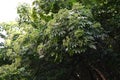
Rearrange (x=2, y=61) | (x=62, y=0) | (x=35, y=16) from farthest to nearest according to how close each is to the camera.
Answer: (x=2, y=61) → (x=35, y=16) → (x=62, y=0)

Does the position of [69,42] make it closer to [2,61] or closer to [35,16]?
[35,16]

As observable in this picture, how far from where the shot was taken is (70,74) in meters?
8.01

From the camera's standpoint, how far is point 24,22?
29.7ft

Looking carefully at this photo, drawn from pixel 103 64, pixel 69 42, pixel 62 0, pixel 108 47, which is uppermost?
pixel 62 0

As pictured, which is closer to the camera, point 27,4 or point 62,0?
point 62,0

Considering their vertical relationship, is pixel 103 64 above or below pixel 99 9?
below

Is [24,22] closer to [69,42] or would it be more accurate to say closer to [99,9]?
[99,9]

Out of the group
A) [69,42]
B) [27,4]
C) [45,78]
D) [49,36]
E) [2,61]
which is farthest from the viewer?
[2,61]

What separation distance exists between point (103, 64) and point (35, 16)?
2093mm

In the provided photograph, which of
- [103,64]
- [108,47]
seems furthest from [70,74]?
[108,47]

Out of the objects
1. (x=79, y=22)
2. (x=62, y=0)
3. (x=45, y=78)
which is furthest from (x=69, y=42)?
(x=45, y=78)

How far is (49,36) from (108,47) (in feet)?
5.34

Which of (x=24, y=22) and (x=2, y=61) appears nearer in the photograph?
(x=24, y=22)

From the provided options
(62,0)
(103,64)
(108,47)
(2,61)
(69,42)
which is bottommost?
(2,61)
